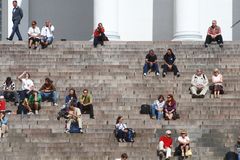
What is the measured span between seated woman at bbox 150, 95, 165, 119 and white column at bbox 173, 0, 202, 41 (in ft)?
44.5

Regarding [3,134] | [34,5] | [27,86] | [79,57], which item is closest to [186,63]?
[79,57]

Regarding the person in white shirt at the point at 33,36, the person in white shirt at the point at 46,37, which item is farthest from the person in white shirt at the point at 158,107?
the person in white shirt at the point at 33,36

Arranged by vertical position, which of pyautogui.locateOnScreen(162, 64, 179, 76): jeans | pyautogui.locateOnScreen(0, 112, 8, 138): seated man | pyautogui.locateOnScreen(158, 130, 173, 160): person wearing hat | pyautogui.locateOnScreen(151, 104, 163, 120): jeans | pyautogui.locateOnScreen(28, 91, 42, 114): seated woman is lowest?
pyautogui.locateOnScreen(158, 130, 173, 160): person wearing hat

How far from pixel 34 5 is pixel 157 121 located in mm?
22586

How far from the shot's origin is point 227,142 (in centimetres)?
3334

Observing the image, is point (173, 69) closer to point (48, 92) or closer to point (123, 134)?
point (48, 92)

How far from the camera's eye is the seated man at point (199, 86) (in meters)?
38.1

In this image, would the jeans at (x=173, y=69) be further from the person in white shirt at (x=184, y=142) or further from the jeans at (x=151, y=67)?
the person in white shirt at (x=184, y=142)

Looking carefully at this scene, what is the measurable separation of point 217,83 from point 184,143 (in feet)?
22.4

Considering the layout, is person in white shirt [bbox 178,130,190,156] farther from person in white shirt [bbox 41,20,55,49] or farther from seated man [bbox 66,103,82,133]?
person in white shirt [bbox 41,20,55,49]

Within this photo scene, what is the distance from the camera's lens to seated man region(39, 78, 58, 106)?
1486 inches

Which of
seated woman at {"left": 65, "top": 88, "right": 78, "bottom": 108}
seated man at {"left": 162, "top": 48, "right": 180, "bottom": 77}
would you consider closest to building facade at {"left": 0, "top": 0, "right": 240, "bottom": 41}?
seated man at {"left": 162, "top": 48, "right": 180, "bottom": 77}

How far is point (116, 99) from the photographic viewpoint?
38250 mm

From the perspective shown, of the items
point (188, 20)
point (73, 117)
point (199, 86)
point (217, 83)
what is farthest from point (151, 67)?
point (188, 20)
